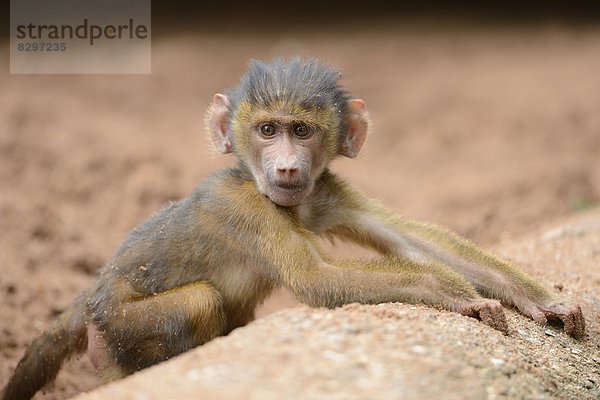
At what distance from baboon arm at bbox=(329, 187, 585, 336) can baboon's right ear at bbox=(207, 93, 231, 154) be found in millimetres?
868

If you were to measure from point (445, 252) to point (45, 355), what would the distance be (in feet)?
9.24

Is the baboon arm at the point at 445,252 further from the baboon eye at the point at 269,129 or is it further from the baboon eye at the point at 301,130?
the baboon eye at the point at 269,129

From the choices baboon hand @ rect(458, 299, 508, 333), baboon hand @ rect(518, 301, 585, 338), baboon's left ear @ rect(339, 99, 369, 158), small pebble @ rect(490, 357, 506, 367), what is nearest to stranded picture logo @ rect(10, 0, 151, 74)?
baboon's left ear @ rect(339, 99, 369, 158)

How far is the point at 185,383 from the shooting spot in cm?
339

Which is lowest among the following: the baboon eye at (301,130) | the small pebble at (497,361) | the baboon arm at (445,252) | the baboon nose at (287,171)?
the small pebble at (497,361)

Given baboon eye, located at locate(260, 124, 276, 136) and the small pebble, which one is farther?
baboon eye, located at locate(260, 124, 276, 136)

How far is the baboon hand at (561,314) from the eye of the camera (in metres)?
5.04

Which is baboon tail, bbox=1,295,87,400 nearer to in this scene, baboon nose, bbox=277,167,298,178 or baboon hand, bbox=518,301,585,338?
baboon nose, bbox=277,167,298,178

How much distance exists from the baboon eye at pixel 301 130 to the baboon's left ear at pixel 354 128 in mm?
428

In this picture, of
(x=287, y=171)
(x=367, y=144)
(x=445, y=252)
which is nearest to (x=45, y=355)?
(x=287, y=171)

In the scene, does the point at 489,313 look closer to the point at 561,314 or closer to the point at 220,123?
the point at 561,314

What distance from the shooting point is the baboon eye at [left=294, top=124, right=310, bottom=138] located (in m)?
5.18

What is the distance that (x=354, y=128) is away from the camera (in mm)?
5625

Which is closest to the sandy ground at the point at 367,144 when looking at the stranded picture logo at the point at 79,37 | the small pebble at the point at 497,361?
the stranded picture logo at the point at 79,37
